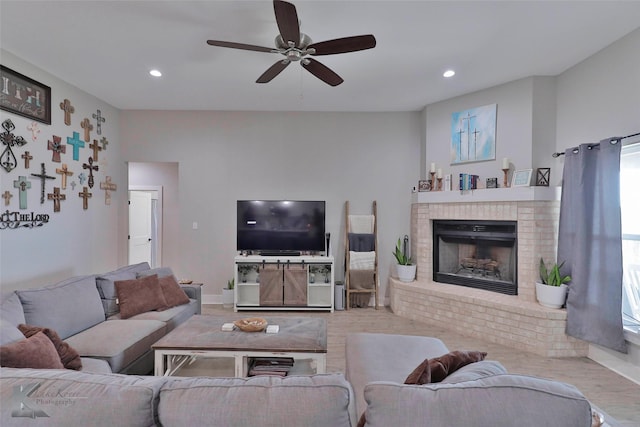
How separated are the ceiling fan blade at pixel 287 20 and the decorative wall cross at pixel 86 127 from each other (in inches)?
131

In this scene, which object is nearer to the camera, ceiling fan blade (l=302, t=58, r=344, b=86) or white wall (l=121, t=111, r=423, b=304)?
ceiling fan blade (l=302, t=58, r=344, b=86)

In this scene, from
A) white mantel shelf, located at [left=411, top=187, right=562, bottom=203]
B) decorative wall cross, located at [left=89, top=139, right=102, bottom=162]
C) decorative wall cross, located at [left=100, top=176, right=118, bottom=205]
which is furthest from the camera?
decorative wall cross, located at [left=100, top=176, right=118, bottom=205]

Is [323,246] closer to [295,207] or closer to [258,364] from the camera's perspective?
[295,207]

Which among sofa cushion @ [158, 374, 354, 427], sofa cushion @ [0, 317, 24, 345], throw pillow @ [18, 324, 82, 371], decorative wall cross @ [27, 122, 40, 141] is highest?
decorative wall cross @ [27, 122, 40, 141]

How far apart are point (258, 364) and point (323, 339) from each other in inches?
21.3

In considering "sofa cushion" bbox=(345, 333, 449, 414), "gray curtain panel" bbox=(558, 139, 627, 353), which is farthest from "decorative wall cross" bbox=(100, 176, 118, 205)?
"gray curtain panel" bbox=(558, 139, 627, 353)

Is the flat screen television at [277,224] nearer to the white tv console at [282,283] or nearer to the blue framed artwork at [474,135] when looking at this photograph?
the white tv console at [282,283]

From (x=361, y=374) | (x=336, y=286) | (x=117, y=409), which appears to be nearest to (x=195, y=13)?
(x=117, y=409)

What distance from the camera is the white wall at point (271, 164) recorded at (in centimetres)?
478

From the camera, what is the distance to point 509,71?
340 centimetres

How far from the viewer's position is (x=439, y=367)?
4.52 feet

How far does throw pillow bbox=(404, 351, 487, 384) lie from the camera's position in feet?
4.13

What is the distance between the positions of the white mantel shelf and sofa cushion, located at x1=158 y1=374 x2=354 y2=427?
331cm

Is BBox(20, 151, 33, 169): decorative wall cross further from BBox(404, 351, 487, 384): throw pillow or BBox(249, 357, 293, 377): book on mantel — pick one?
BBox(404, 351, 487, 384): throw pillow
